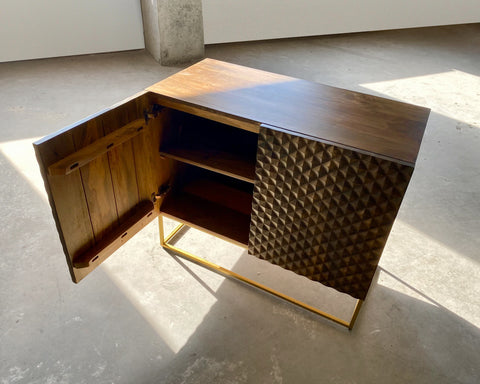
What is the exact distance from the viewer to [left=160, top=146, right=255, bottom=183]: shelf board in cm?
159

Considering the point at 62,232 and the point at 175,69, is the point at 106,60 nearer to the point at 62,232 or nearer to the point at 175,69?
the point at 175,69

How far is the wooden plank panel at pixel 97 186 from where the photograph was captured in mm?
1262

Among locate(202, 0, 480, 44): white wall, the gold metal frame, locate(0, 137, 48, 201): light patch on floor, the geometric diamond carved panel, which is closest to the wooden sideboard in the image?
the geometric diamond carved panel

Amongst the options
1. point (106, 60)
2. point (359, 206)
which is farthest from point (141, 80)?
point (359, 206)

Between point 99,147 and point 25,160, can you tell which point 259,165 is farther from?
point 25,160

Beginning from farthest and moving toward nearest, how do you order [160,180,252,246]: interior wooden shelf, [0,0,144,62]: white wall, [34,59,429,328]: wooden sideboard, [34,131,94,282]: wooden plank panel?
1. [0,0,144,62]: white wall
2. [160,180,252,246]: interior wooden shelf
3. [34,59,429,328]: wooden sideboard
4. [34,131,94,282]: wooden plank panel

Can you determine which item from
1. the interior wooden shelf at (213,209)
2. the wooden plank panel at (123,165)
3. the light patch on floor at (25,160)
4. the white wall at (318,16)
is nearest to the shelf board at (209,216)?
the interior wooden shelf at (213,209)

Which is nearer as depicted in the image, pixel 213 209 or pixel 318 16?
pixel 213 209

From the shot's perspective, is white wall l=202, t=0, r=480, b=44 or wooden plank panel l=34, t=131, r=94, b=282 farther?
white wall l=202, t=0, r=480, b=44

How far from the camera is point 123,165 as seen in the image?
4.89 feet

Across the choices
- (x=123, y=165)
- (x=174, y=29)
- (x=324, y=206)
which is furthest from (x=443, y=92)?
(x=123, y=165)

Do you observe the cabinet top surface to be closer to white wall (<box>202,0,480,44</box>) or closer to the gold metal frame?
the gold metal frame

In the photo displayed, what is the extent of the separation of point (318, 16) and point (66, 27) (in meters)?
2.82

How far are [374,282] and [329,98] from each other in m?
0.92
